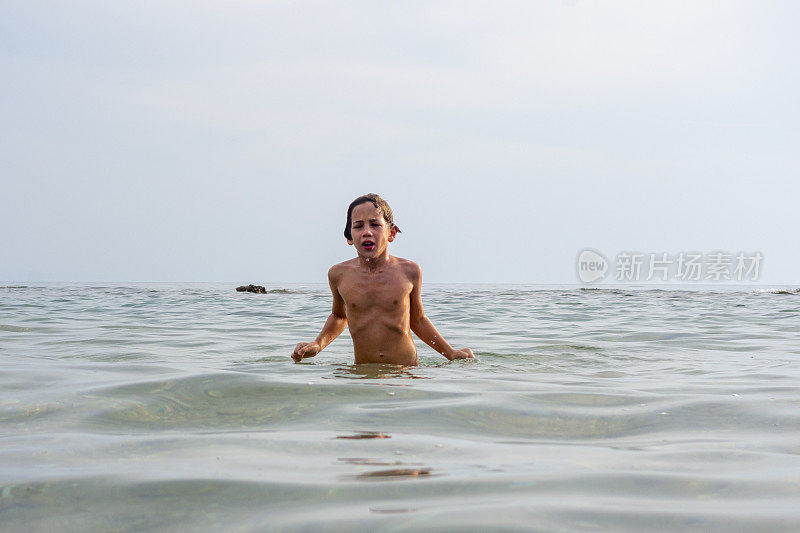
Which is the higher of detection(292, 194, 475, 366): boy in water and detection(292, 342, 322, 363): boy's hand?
detection(292, 194, 475, 366): boy in water

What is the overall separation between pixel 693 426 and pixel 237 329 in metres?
7.74

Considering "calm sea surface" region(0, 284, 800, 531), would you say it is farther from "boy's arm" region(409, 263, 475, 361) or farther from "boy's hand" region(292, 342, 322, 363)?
"boy's arm" region(409, 263, 475, 361)

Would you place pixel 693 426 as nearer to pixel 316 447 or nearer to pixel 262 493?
pixel 316 447

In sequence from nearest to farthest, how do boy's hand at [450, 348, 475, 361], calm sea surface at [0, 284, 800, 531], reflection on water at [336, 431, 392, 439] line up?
1. calm sea surface at [0, 284, 800, 531]
2. reflection on water at [336, 431, 392, 439]
3. boy's hand at [450, 348, 475, 361]

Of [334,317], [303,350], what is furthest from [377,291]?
[303,350]

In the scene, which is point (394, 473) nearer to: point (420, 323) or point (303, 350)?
point (303, 350)

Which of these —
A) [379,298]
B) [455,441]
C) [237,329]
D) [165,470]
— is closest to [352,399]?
[455,441]

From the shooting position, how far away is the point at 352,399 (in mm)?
3699

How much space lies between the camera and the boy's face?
18.1 feet

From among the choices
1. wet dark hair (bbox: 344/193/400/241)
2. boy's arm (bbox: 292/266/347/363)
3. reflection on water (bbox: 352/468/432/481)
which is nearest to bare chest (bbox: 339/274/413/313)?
boy's arm (bbox: 292/266/347/363)

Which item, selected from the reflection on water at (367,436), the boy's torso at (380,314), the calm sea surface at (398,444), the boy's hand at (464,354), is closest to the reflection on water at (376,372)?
the calm sea surface at (398,444)

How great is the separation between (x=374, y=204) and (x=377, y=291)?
74 cm

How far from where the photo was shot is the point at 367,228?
5.53 metres

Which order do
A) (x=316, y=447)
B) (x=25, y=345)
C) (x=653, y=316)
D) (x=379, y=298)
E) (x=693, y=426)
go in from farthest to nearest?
(x=653, y=316), (x=25, y=345), (x=379, y=298), (x=693, y=426), (x=316, y=447)
